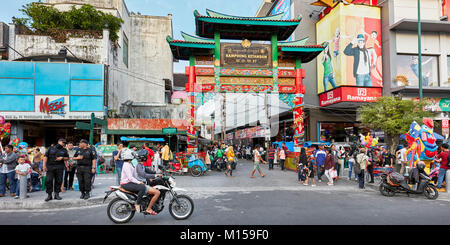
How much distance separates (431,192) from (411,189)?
63 centimetres

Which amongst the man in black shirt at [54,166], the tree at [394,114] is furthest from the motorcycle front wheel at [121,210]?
the tree at [394,114]

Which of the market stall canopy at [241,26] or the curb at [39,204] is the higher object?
the market stall canopy at [241,26]

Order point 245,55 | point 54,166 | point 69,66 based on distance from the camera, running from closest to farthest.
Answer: point 54,166 → point 245,55 → point 69,66

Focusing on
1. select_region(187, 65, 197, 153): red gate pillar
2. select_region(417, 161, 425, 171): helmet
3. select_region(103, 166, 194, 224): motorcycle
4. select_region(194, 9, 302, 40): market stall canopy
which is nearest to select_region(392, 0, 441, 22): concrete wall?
select_region(194, 9, 302, 40): market stall canopy

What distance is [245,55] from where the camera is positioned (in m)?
17.9

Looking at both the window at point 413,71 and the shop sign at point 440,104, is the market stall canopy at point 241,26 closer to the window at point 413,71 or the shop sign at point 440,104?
the window at point 413,71

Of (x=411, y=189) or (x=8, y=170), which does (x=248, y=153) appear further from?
(x=8, y=170)

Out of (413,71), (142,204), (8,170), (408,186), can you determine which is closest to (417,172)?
(408,186)

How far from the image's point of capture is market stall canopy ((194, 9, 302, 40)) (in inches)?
667

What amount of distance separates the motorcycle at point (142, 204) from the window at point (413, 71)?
23.2 meters

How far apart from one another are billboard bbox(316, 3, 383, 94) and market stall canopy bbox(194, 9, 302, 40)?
6.97m

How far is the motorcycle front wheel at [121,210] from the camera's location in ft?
19.3

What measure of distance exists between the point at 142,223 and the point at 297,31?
1021 inches

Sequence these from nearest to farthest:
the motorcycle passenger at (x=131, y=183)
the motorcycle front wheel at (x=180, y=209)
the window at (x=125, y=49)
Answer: the motorcycle passenger at (x=131, y=183) < the motorcycle front wheel at (x=180, y=209) < the window at (x=125, y=49)
